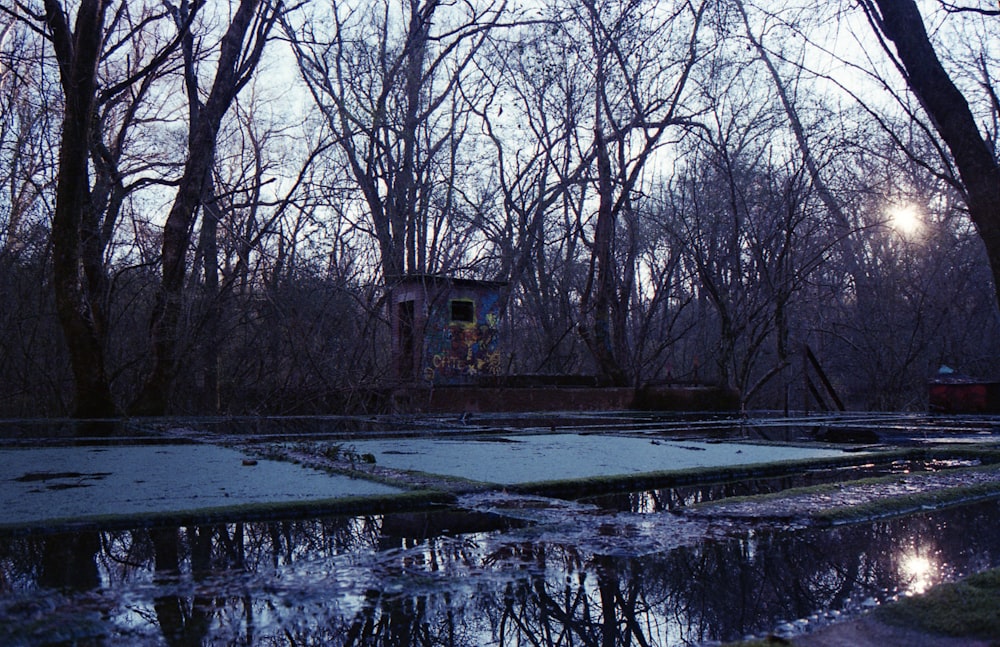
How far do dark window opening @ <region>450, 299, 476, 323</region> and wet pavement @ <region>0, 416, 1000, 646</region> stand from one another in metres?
12.0

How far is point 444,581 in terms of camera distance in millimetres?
1407

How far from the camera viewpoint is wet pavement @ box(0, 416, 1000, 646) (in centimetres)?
118

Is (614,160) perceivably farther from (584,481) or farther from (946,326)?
(584,481)

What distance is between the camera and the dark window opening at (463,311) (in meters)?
14.9

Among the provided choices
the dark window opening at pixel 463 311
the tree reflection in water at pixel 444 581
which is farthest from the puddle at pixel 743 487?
the dark window opening at pixel 463 311

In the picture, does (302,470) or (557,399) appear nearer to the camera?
(302,470)

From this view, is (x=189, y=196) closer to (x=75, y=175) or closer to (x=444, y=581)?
(x=75, y=175)

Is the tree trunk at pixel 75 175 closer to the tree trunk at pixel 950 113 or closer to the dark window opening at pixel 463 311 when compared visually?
the tree trunk at pixel 950 113

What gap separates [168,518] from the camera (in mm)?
1940

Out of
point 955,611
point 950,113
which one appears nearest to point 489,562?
point 955,611

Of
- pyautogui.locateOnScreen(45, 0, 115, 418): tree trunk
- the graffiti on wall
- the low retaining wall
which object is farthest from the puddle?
the graffiti on wall

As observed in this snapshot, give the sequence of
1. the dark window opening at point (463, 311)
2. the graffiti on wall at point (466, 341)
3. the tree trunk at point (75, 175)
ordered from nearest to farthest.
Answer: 1. the tree trunk at point (75, 175)
2. the graffiti on wall at point (466, 341)
3. the dark window opening at point (463, 311)

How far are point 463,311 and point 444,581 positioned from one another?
13.7 m

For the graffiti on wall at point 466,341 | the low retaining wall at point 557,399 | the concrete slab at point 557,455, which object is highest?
the graffiti on wall at point 466,341
